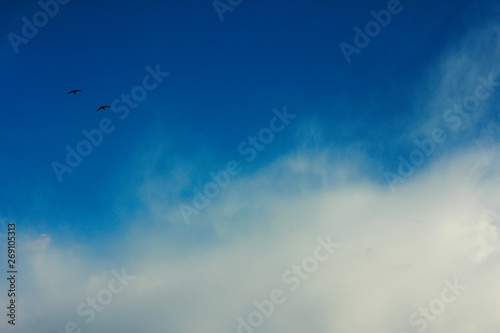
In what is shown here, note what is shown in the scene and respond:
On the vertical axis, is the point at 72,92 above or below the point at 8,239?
above

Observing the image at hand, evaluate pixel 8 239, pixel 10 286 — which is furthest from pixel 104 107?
pixel 10 286

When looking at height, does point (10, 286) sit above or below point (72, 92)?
below

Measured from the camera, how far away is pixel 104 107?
9231cm

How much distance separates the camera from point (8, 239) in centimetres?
8788

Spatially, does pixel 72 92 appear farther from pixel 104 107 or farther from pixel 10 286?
pixel 10 286

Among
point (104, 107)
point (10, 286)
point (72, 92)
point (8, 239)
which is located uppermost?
point (72, 92)

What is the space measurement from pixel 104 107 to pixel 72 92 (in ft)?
35.8

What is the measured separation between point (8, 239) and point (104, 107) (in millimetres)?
47452

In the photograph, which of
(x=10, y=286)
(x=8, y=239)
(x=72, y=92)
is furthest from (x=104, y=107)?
(x=10, y=286)

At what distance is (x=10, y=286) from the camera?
296 ft

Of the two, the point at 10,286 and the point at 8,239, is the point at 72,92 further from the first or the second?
the point at 10,286

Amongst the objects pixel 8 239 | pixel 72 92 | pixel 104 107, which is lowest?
pixel 8 239

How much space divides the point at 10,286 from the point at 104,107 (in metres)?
60.7

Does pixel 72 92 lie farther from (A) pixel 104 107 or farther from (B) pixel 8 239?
(B) pixel 8 239
